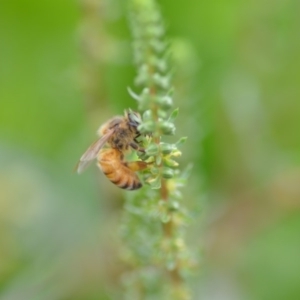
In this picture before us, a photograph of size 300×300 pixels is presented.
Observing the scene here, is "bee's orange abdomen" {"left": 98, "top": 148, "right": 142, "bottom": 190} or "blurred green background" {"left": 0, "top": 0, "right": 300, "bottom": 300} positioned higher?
"blurred green background" {"left": 0, "top": 0, "right": 300, "bottom": 300}

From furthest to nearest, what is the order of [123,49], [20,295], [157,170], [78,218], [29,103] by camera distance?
[29,103] < [78,218] < [123,49] < [20,295] < [157,170]

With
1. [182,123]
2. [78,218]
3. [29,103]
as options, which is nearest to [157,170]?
[182,123]

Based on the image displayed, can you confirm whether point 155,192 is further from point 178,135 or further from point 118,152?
point 178,135

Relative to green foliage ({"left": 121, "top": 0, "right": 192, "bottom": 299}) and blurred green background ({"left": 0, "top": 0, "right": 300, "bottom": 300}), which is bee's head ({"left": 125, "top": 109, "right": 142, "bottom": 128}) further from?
blurred green background ({"left": 0, "top": 0, "right": 300, "bottom": 300})

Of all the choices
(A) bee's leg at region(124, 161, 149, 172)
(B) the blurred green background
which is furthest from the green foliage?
(B) the blurred green background

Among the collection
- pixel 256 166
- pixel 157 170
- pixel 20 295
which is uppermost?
pixel 256 166

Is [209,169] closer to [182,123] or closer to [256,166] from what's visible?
[256,166]
